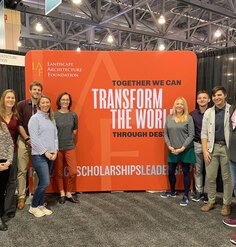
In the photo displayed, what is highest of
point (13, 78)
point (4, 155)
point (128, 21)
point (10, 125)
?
point (128, 21)

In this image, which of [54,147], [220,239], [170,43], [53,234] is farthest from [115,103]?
[170,43]

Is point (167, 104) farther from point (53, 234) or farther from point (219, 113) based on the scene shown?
point (53, 234)

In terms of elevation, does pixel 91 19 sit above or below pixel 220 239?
above

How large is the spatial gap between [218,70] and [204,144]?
1.30 metres

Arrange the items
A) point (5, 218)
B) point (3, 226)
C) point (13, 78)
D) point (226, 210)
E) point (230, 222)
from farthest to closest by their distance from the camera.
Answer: point (13, 78) → point (226, 210) → point (5, 218) → point (230, 222) → point (3, 226)

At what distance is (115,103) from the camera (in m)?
→ 3.77

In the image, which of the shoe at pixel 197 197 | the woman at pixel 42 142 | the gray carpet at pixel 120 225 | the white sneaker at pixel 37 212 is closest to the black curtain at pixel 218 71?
the shoe at pixel 197 197

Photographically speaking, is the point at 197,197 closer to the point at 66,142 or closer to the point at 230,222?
the point at 230,222

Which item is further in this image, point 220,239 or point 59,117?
point 59,117

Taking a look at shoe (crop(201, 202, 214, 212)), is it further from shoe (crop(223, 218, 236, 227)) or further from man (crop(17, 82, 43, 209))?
man (crop(17, 82, 43, 209))

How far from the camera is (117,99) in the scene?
148 inches

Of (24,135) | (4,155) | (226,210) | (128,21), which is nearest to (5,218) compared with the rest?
(4,155)

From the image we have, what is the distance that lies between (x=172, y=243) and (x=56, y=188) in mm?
1897

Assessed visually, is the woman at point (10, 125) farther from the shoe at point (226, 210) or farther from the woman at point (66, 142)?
the shoe at point (226, 210)
